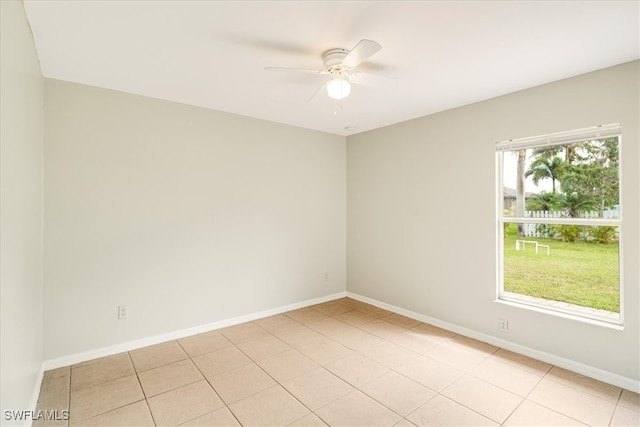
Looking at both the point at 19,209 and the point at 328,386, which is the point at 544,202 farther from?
the point at 19,209

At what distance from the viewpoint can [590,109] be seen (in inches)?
99.4

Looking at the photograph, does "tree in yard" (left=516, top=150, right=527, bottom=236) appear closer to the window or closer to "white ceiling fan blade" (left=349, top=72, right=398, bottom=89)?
the window

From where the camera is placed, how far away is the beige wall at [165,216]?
2.70 m

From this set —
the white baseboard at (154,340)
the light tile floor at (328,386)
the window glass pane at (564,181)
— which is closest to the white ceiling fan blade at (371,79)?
the window glass pane at (564,181)

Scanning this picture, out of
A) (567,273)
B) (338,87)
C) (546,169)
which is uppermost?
(338,87)

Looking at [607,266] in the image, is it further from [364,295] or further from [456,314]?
[364,295]

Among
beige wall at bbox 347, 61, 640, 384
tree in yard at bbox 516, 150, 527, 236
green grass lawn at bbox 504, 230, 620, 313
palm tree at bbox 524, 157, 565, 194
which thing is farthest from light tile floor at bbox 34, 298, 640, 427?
palm tree at bbox 524, 157, 565, 194

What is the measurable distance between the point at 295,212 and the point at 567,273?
121 inches

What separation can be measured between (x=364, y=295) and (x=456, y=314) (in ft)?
4.70

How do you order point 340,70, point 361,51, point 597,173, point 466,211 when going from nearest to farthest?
Answer: 1. point 361,51
2. point 340,70
3. point 597,173
4. point 466,211

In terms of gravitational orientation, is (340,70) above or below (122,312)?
above

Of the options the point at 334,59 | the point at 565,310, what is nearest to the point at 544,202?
the point at 565,310

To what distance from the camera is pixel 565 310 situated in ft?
9.01

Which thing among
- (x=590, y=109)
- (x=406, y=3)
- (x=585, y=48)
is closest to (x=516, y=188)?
(x=590, y=109)
